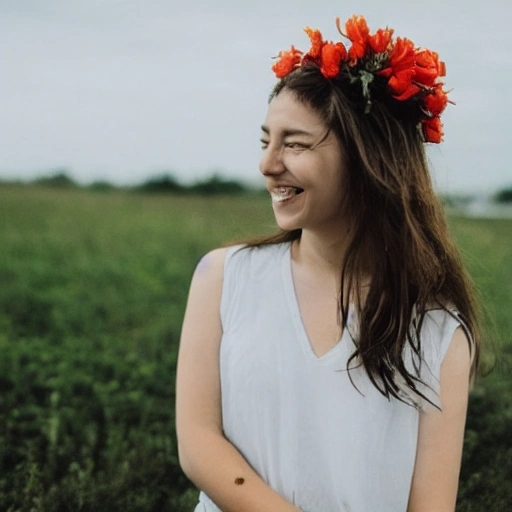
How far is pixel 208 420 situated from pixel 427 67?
3.84 ft

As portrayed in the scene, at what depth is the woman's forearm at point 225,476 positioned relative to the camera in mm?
1944

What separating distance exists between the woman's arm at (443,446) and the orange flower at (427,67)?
73cm

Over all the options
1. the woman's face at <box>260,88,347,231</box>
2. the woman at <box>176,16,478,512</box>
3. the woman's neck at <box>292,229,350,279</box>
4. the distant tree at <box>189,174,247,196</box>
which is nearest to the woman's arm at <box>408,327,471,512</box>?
the woman at <box>176,16,478,512</box>

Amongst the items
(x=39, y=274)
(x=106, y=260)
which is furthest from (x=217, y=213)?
(x=39, y=274)

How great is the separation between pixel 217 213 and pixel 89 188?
15.1 ft

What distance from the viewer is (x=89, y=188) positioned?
665 inches

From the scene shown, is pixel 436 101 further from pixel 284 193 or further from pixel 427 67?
pixel 284 193

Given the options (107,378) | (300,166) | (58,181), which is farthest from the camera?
(58,181)

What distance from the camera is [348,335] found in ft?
6.73

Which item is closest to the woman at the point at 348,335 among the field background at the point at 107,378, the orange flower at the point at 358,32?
the orange flower at the point at 358,32

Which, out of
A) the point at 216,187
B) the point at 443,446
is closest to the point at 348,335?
the point at 443,446

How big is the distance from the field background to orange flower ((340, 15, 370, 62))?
714 millimetres

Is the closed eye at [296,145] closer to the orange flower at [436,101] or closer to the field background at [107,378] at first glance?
the orange flower at [436,101]

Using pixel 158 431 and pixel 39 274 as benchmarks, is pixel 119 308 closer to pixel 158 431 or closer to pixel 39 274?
pixel 39 274
